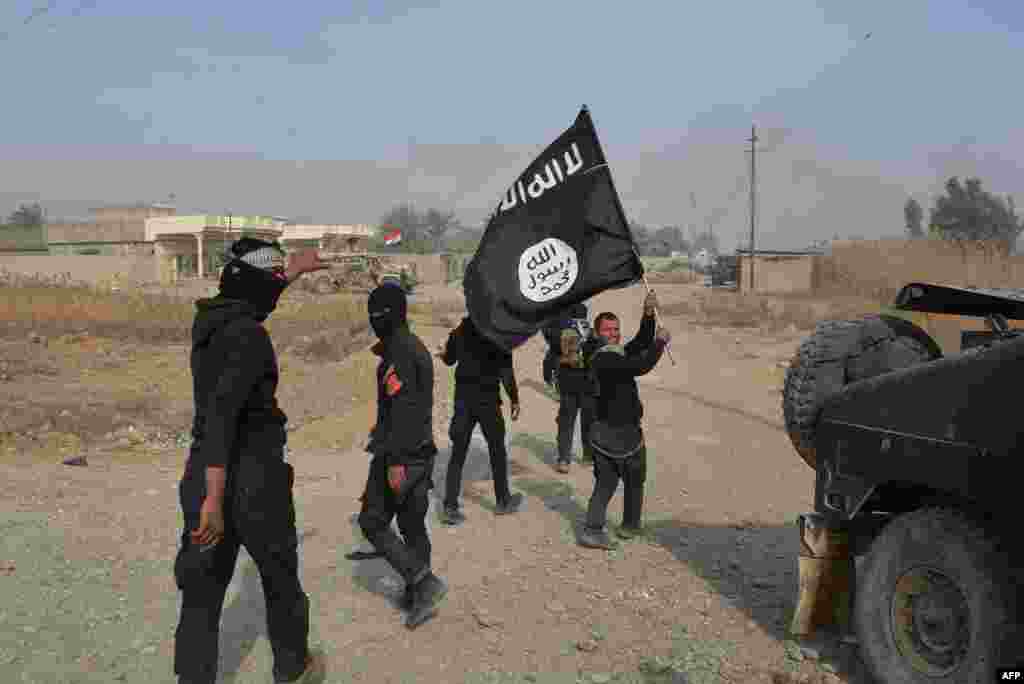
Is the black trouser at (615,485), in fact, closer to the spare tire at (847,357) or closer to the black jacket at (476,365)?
the black jacket at (476,365)

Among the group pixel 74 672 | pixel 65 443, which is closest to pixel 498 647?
pixel 74 672

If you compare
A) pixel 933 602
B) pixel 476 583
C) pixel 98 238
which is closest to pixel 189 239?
pixel 98 238

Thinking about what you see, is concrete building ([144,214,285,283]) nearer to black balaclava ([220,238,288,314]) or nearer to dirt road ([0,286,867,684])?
dirt road ([0,286,867,684])

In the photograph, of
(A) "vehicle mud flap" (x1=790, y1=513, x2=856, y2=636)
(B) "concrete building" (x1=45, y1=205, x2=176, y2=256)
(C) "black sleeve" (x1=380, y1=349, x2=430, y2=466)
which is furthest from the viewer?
(B) "concrete building" (x1=45, y1=205, x2=176, y2=256)

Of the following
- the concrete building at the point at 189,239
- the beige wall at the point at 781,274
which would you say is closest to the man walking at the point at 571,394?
the beige wall at the point at 781,274

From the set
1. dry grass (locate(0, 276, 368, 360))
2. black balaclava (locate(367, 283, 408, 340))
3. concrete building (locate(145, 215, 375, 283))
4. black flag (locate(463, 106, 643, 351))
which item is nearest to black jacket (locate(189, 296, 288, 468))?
black balaclava (locate(367, 283, 408, 340))

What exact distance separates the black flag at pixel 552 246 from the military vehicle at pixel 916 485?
1492mm

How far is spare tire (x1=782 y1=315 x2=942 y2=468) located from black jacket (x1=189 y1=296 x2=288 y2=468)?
8.26 ft

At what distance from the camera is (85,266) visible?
3759 centimetres

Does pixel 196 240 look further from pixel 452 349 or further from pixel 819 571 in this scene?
pixel 819 571

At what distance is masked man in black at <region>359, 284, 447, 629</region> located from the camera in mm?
4180

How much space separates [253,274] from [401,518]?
1741 mm

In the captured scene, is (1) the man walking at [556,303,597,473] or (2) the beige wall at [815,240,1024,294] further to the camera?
(2) the beige wall at [815,240,1024,294]

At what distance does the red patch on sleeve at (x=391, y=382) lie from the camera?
4.20 metres
